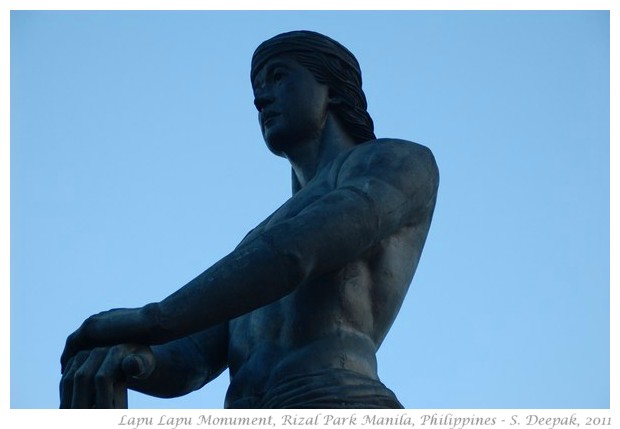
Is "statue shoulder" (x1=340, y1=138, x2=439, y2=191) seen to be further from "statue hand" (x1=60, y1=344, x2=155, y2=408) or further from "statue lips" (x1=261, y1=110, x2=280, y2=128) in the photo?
"statue hand" (x1=60, y1=344, x2=155, y2=408)

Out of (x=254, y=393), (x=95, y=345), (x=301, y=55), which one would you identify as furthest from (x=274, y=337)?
(x=301, y=55)

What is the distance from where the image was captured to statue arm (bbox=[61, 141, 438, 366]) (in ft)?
32.7

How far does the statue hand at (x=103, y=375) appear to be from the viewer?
389 inches

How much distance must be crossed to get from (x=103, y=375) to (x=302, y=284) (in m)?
1.56

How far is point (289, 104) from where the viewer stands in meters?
12.0

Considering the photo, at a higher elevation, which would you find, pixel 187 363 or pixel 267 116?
pixel 267 116

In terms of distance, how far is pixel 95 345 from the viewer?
33.3ft

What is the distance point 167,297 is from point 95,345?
0.54 metres

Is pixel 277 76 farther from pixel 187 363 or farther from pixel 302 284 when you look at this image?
pixel 187 363

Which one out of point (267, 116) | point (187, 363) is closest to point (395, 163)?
point (267, 116)

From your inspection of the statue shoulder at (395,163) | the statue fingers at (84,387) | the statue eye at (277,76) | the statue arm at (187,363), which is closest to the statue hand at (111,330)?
the statue fingers at (84,387)

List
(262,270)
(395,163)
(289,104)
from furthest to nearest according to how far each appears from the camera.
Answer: (289,104)
(395,163)
(262,270)

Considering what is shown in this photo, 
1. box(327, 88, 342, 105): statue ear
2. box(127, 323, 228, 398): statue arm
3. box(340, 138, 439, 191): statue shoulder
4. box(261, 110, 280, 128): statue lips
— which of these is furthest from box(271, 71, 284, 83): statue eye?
box(127, 323, 228, 398): statue arm
